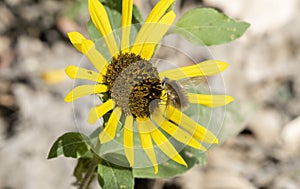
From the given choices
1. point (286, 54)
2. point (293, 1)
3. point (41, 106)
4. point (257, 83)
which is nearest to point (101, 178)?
point (41, 106)

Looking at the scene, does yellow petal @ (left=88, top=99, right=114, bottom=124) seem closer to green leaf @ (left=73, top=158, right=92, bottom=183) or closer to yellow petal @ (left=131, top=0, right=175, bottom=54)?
yellow petal @ (left=131, top=0, right=175, bottom=54)

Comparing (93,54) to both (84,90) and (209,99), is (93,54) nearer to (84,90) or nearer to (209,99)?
(84,90)

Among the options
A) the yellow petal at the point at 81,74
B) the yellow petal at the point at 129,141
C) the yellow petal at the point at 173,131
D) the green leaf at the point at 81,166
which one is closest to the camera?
the yellow petal at the point at 81,74

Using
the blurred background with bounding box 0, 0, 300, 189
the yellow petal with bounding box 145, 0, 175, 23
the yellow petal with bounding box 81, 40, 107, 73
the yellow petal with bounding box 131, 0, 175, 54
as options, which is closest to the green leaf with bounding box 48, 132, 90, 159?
the yellow petal with bounding box 81, 40, 107, 73

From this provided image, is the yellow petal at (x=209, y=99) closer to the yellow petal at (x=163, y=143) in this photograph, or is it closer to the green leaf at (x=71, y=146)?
the yellow petal at (x=163, y=143)

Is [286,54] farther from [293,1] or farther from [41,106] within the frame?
[41,106]

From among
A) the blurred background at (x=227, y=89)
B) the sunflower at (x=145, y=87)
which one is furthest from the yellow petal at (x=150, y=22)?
the blurred background at (x=227, y=89)
